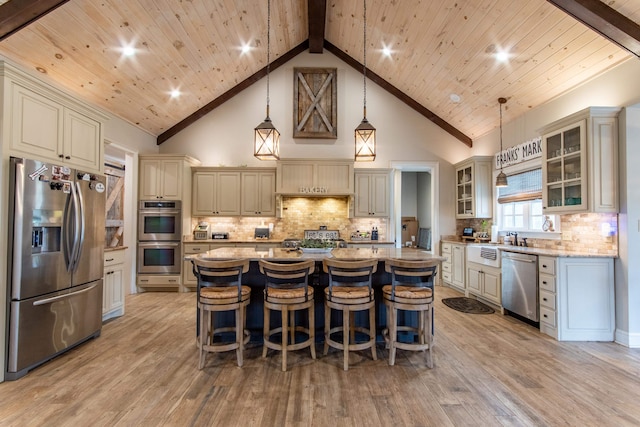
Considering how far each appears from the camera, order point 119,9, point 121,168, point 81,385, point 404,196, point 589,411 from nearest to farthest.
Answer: point 589,411, point 81,385, point 119,9, point 121,168, point 404,196

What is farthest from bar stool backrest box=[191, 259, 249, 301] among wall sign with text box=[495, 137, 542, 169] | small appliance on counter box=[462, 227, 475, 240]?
small appliance on counter box=[462, 227, 475, 240]

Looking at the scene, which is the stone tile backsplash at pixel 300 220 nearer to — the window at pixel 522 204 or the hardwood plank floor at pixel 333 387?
the window at pixel 522 204

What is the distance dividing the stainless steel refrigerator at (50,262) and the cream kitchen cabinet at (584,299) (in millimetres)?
5038

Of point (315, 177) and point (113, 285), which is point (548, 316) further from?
point (113, 285)

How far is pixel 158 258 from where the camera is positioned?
542 cm

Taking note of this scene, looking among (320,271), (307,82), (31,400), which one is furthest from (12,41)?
(307,82)

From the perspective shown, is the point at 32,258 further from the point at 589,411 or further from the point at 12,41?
the point at 589,411

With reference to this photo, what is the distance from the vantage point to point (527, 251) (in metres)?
3.74

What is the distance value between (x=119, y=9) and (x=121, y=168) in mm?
4040

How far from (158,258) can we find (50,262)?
279cm

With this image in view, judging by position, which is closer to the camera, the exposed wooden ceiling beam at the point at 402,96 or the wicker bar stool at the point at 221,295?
the wicker bar stool at the point at 221,295

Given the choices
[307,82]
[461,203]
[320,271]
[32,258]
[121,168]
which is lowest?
A: [320,271]

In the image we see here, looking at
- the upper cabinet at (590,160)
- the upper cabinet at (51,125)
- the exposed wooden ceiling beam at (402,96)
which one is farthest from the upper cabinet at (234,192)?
the upper cabinet at (590,160)

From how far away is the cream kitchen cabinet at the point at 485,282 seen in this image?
4.33 m
